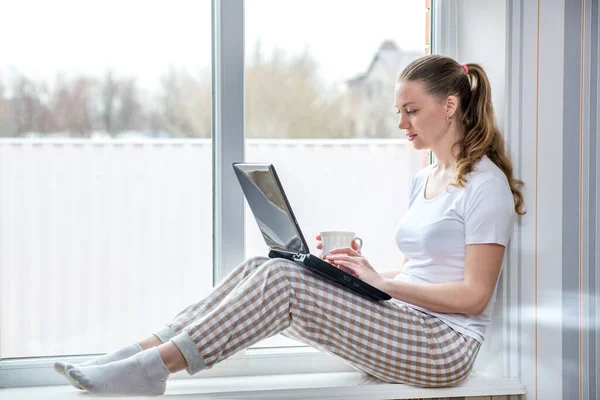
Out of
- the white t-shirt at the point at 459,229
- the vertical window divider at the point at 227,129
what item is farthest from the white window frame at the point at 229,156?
the white t-shirt at the point at 459,229

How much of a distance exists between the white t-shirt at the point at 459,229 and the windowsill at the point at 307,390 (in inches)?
5.8

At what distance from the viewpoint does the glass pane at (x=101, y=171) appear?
6.52 ft

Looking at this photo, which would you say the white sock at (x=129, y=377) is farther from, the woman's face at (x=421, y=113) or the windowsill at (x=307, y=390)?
the woman's face at (x=421, y=113)

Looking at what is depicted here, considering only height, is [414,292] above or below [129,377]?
above

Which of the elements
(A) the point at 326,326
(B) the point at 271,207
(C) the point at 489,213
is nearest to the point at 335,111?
(B) the point at 271,207

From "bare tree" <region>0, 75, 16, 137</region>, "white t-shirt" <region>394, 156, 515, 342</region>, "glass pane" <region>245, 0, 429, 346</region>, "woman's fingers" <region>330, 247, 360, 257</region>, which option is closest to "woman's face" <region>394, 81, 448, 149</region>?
"white t-shirt" <region>394, 156, 515, 342</region>

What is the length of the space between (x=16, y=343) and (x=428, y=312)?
1.13m

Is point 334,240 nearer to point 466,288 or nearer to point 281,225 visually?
point 281,225

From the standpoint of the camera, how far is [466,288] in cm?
177

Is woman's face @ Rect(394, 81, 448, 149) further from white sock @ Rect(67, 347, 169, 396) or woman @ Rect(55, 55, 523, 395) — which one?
white sock @ Rect(67, 347, 169, 396)

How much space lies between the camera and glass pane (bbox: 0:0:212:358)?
1986mm

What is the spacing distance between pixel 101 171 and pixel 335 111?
0.72m

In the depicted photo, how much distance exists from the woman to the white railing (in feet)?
0.95

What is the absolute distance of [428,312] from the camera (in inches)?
72.5
